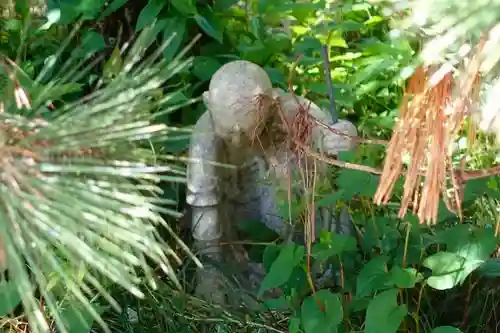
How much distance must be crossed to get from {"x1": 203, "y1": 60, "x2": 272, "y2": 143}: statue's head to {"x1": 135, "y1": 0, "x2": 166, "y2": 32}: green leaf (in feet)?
1.09

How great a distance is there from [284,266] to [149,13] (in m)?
0.56

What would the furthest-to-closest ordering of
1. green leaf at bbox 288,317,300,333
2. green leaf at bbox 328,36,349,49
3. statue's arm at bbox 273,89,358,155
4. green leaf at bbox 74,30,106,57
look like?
green leaf at bbox 328,36,349,49, green leaf at bbox 74,30,106,57, statue's arm at bbox 273,89,358,155, green leaf at bbox 288,317,300,333

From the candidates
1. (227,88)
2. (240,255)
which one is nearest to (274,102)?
(227,88)

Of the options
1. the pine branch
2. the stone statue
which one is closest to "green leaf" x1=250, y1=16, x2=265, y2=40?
the stone statue

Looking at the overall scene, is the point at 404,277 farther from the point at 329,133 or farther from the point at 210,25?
the point at 210,25

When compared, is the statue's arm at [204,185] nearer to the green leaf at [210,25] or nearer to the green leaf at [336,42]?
the green leaf at [210,25]

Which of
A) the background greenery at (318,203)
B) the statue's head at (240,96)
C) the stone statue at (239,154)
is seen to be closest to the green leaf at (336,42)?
the background greenery at (318,203)

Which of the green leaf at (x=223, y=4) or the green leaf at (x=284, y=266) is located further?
the green leaf at (x=223, y=4)

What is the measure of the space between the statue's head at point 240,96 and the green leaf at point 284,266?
15 cm

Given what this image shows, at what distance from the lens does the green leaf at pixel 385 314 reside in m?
0.73

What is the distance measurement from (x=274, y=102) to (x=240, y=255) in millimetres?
278

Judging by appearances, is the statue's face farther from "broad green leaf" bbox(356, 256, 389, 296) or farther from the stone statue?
"broad green leaf" bbox(356, 256, 389, 296)

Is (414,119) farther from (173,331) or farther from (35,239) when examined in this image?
(173,331)

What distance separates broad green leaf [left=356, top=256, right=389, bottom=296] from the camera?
784mm
